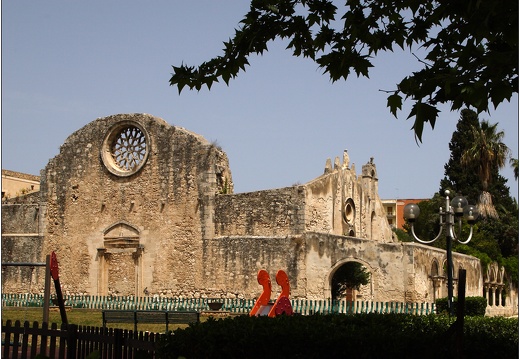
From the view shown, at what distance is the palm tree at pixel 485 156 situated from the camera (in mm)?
45594

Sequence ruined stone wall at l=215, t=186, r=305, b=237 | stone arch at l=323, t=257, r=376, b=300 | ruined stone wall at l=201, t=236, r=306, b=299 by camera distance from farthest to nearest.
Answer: ruined stone wall at l=215, t=186, r=305, b=237 < ruined stone wall at l=201, t=236, r=306, b=299 < stone arch at l=323, t=257, r=376, b=300

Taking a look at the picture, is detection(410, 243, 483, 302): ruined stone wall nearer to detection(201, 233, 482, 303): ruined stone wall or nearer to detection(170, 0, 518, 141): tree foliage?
detection(201, 233, 482, 303): ruined stone wall

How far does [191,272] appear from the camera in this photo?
2884 centimetres

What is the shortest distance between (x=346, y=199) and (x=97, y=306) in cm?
967

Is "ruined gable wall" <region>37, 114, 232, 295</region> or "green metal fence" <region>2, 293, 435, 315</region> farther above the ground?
"ruined gable wall" <region>37, 114, 232, 295</region>

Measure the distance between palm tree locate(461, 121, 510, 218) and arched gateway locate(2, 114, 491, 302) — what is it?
1315cm

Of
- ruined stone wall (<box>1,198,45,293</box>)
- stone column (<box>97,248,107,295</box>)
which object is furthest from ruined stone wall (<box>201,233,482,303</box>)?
ruined stone wall (<box>1,198,45,293</box>)

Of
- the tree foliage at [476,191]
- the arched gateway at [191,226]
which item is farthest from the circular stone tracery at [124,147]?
A: the tree foliage at [476,191]

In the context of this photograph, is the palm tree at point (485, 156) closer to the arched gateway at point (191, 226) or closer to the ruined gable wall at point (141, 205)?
the arched gateway at point (191, 226)

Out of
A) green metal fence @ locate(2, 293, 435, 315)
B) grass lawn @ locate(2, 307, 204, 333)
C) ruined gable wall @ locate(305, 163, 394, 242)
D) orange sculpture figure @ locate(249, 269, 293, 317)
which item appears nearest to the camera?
orange sculpture figure @ locate(249, 269, 293, 317)

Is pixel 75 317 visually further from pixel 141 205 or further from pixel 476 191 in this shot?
pixel 476 191

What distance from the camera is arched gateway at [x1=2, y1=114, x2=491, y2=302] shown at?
26578 mm

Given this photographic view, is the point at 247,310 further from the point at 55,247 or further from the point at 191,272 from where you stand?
the point at 55,247

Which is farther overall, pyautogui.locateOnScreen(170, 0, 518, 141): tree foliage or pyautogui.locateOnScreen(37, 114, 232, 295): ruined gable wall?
pyautogui.locateOnScreen(37, 114, 232, 295): ruined gable wall
